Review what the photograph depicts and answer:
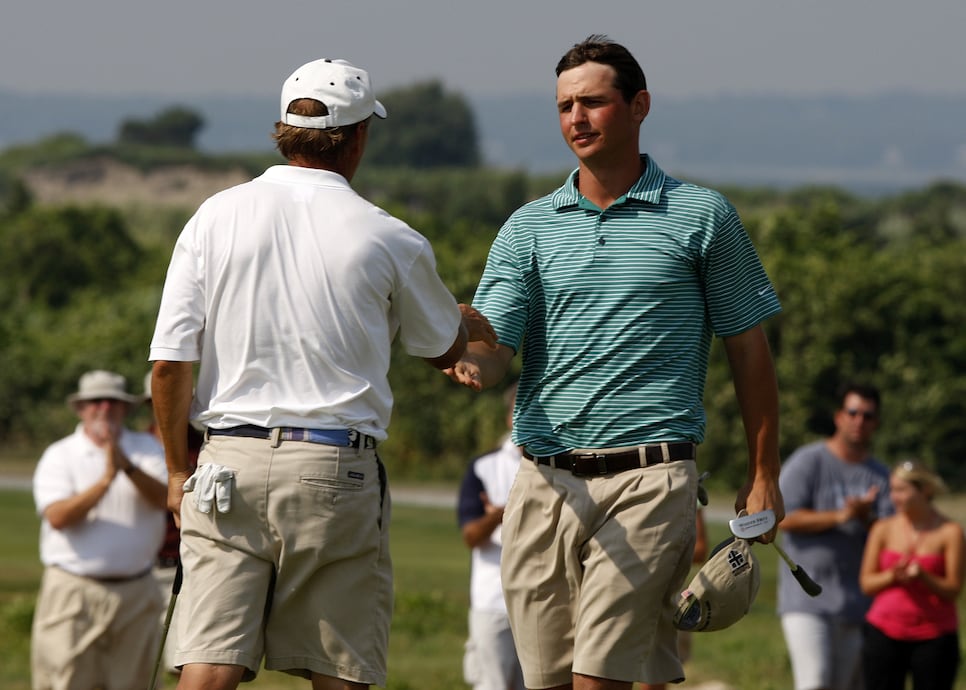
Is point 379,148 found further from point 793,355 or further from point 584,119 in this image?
point 584,119

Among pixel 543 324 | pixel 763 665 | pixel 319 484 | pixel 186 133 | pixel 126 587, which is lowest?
Answer: pixel 186 133

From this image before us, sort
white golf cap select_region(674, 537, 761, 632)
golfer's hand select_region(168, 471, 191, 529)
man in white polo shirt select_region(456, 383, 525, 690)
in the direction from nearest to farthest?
golfer's hand select_region(168, 471, 191, 529) < white golf cap select_region(674, 537, 761, 632) < man in white polo shirt select_region(456, 383, 525, 690)

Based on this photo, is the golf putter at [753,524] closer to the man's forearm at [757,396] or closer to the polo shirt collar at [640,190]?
the man's forearm at [757,396]

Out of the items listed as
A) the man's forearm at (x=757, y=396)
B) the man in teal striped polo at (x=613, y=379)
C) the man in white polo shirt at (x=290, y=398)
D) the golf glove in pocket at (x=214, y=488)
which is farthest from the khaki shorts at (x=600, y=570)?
the golf glove in pocket at (x=214, y=488)

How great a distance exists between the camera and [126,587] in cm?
939

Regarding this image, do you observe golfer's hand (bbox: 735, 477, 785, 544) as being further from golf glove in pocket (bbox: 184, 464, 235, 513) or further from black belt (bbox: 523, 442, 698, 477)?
golf glove in pocket (bbox: 184, 464, 235, 513)

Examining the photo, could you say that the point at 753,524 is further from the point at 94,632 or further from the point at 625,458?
the point at 94,632

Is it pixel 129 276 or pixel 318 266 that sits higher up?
pixel 318 266

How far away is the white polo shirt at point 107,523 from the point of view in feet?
30.6

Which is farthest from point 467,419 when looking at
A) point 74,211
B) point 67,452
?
point 74,211

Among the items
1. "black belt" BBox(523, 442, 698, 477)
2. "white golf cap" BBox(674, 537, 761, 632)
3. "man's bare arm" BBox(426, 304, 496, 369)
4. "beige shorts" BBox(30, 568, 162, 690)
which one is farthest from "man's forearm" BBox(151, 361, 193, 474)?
"beige shorts" BBox(30, 568, 162, 690)

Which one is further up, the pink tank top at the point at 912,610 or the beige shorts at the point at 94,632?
the pink tank top at the point at 912,610

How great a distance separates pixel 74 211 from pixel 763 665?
196 feet

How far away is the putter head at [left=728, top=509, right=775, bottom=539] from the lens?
5.00 meters
